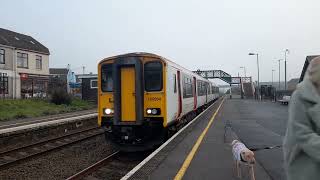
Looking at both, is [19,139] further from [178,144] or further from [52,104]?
[52,104]

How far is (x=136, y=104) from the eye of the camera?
13.5m

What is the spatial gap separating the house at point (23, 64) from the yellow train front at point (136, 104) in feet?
101

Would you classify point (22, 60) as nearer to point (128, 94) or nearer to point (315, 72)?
point (128, 94)

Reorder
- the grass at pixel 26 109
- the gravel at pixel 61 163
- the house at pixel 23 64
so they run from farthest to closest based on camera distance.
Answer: the house at pixel 23 64 → the grass at pixel 26 109 → the gravel at pixel 61 163

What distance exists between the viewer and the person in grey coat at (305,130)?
225 centimetres

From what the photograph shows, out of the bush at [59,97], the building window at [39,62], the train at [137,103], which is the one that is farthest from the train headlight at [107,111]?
the building window at [39,62]

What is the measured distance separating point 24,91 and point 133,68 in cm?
3389

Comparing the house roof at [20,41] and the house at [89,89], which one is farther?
the house at [89,89]

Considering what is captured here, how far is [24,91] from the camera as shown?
45.1 meters

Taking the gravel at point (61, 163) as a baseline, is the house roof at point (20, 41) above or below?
above

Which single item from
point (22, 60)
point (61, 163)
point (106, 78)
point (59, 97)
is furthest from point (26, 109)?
point (61, 163)

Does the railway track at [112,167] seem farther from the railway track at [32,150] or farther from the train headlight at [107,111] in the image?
the railway track at [32,150]

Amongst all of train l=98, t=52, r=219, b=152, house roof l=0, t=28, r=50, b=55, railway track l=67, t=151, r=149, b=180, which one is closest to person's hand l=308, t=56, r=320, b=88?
railway track l=67, t=151, r=149, b=180

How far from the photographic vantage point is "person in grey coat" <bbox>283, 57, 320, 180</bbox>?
2.25 m
